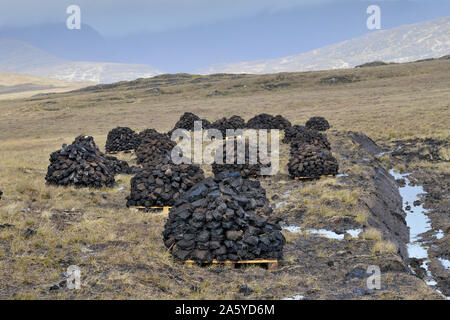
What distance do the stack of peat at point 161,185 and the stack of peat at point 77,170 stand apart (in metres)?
2.58

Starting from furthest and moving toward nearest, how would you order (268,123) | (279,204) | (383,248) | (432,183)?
(268,123) → (432,183) → (279,204) → (383,248)

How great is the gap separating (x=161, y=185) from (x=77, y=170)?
13.6 ft

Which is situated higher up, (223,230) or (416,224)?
(223,230)

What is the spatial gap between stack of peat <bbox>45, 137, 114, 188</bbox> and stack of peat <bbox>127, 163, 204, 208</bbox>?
2585 millimetres

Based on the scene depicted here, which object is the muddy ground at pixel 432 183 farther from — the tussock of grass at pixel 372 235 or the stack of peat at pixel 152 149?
the stack of peat at pixel 152 149

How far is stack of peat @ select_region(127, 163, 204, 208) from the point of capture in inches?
529

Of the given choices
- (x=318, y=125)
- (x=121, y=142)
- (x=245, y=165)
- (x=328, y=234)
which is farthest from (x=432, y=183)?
(x=121, y=142)

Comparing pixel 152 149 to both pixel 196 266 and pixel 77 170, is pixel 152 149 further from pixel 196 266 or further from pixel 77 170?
pixel 196 266

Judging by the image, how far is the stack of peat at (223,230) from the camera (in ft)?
29.1

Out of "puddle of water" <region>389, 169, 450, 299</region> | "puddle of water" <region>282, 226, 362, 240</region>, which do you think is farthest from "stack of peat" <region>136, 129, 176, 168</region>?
"puddle of water" <region>389, 169, 450, 299</region>

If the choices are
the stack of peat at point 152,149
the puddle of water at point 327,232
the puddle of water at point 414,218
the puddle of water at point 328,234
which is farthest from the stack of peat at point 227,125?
→ the puddle of water at point 328,234

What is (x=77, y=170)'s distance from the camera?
15586mm

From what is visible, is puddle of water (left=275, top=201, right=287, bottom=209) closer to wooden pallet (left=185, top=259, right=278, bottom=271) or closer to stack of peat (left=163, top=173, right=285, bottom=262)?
stack of peat (left=163, top=173, right=285, bottom=262)

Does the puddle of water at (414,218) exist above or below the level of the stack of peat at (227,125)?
below
